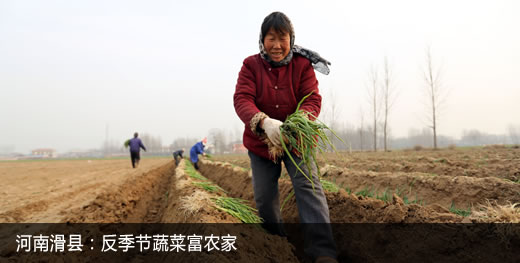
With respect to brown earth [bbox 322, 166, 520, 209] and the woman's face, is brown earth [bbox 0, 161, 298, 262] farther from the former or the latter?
brown earth [bbox 322, 166, 520, 209]

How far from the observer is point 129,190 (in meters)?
5.82

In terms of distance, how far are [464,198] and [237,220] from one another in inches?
128

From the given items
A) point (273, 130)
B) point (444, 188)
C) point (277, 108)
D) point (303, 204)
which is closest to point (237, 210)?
point (303, 204)

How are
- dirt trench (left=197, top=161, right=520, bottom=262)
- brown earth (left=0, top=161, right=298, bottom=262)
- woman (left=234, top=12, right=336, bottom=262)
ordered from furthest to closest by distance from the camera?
woman (left=234, top=12, right=336, bottom=262) → brown earth (left=0, top=161, right=298, bottom=262) → dirt trench (left=197, top=161, right=520, bottom=262)

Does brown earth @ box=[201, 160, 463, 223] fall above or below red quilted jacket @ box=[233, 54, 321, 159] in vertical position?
below

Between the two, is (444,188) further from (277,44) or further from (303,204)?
(277,44)

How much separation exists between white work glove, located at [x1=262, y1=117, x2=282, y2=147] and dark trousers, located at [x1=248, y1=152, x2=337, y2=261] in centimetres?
34

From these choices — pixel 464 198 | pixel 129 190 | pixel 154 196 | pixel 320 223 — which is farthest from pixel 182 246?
pixel 154 196

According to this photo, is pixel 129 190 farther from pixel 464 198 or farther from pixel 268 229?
pixel 464 198

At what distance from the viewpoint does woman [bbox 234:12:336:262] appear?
189 cm

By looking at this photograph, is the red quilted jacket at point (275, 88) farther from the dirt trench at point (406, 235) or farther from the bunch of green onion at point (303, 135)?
the dirt trench at point (406, 235)

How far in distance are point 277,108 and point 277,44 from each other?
1.58 feet

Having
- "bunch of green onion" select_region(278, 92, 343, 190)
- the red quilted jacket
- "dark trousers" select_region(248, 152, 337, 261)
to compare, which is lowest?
"dark trousers" select_region(248, 152, 337, 261)

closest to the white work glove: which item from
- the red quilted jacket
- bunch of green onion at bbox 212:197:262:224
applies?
the red quilted jacket
